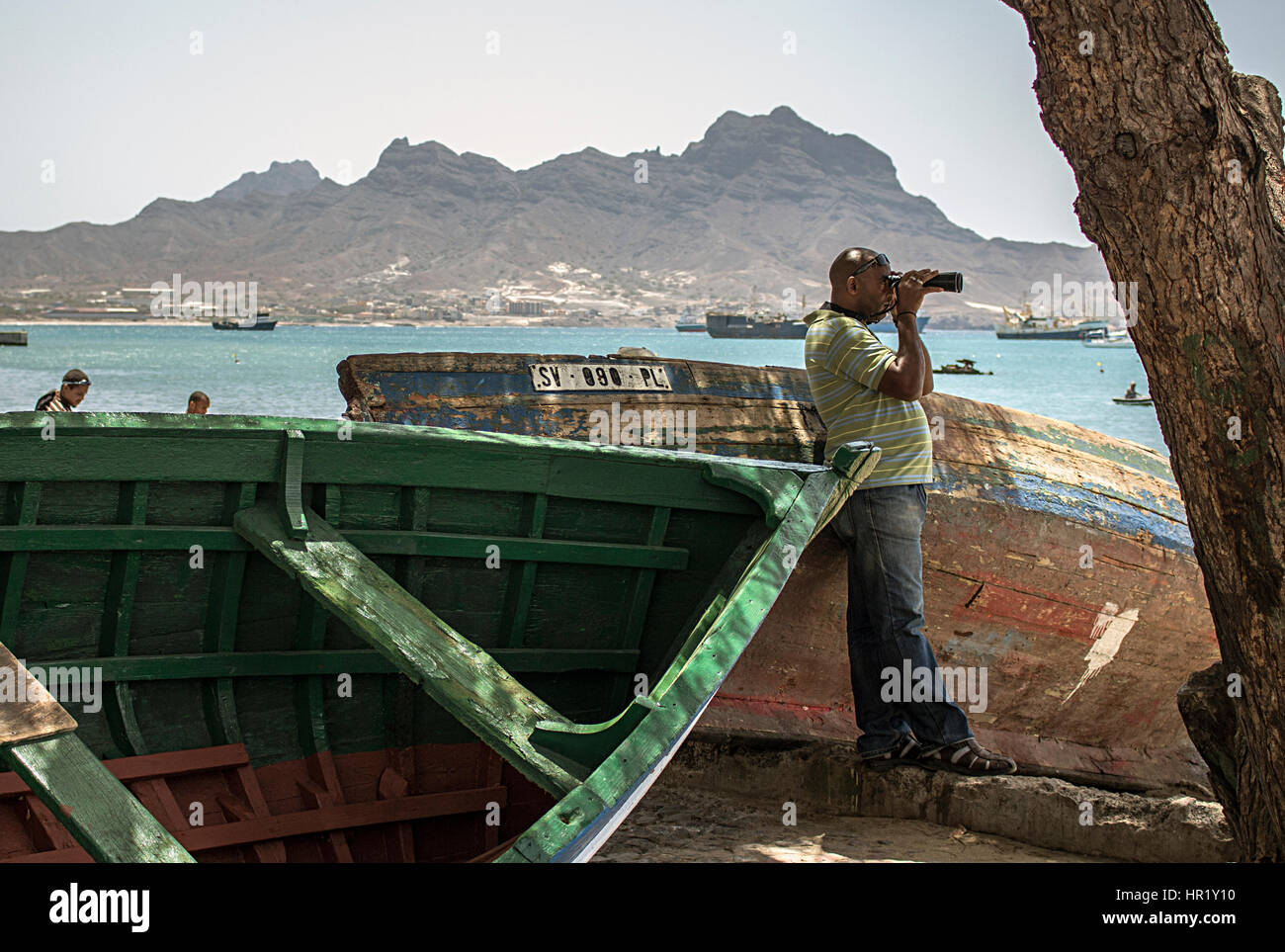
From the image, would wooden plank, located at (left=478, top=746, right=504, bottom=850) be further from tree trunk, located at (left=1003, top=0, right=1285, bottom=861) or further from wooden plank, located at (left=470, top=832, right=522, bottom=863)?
tree trunk, located at (left=1003, top=0, right=1285, bottom=861)

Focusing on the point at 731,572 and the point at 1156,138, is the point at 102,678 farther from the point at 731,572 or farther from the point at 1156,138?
the point at 1156,138

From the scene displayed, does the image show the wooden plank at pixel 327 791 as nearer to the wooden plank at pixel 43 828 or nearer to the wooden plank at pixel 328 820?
the wooden plank at pixel 328 820

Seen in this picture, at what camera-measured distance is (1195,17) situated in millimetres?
3291

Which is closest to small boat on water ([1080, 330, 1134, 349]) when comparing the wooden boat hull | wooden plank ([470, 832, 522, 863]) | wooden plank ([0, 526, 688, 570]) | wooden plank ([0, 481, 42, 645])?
the wooden boat hull

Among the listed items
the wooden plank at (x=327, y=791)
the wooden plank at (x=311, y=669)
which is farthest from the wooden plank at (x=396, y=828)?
the wooden plank at (x=311, y=669)

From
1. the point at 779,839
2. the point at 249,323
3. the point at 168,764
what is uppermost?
the point at 249,323

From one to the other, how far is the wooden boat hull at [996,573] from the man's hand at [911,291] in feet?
4.10

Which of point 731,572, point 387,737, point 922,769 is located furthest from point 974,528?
point 387,737

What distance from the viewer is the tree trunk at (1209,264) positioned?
3207 millimetres

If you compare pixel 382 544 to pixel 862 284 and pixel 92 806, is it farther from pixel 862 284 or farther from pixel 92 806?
pixel 862 284

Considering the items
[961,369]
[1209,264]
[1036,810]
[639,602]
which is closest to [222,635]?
[639,602]

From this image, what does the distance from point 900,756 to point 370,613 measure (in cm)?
237

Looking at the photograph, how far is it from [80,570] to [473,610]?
135 cm

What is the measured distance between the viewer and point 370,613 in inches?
137
